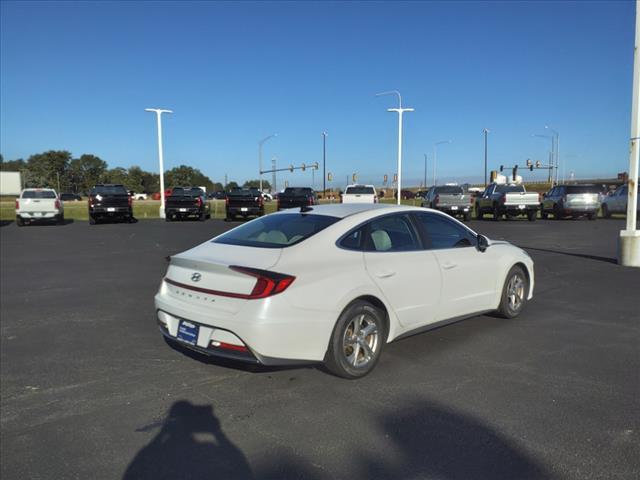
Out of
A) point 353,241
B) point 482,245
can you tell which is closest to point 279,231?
point 353,241

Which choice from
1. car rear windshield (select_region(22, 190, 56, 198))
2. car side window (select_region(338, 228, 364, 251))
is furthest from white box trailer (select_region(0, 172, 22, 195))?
car side window (select_region(338, 228, 364, 251))

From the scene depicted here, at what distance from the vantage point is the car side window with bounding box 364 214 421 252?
475 centimetres

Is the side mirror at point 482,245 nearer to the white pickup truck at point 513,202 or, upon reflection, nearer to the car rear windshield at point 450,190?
the white pickup truck at point 513,202

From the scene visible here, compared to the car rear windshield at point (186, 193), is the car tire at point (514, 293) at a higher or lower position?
lower

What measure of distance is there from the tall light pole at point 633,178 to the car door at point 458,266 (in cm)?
636

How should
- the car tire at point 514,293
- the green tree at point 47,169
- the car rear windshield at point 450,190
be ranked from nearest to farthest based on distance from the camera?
the car tire at point 514,293 < the car rear windshield at point 450,190 < the green tree at point 47,169

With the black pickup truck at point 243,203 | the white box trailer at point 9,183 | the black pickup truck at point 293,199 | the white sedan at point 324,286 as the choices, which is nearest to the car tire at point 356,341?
the white sedan at point 324,286

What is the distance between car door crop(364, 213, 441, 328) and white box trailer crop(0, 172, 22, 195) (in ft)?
276

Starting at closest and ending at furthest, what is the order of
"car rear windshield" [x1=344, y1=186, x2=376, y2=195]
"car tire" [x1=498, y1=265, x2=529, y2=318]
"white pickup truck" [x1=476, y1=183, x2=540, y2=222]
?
"car tire" [x1=498, y1=265, x2=529, y2=318] → "white pickup truck" [x1=476, y1=183, x2=540, y2=222] → "car rear windshield" [x1=344, y1=186, x2=376, y2=195]

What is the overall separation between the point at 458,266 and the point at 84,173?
140829 millimetres

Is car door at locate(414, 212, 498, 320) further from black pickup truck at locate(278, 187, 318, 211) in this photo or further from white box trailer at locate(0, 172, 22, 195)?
white box trailer at locate(0, 172, 22, 195)

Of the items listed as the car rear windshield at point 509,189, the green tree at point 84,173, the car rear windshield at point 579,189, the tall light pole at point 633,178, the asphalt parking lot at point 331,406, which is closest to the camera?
the asphalt parking lot at point 331,406

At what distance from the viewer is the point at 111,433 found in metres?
3.57

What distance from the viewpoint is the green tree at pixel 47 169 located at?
120 metres
